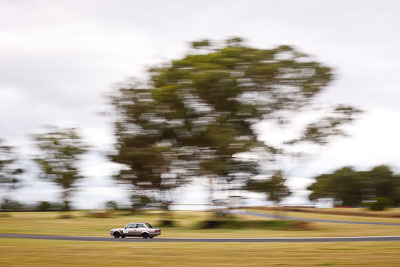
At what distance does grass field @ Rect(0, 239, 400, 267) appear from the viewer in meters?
20.7

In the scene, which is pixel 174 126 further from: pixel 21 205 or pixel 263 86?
pixel 21 205

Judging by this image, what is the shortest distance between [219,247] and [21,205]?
11775cm

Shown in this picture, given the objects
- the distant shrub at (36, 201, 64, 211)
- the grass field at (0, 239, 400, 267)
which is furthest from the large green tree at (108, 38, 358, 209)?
the distant shrub at (36, 201, 64, 211)

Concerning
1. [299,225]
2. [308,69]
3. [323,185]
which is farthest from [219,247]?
[323,185]

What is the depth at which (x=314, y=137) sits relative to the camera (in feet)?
177

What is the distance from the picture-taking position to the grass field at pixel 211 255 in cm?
2070

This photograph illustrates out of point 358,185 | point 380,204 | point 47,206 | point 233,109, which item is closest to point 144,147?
point 233,109

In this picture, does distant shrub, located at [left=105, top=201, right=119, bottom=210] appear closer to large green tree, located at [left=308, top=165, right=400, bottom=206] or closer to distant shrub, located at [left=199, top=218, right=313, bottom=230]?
large green tree, located at [left=308, top=165, right=400, bottom=206]

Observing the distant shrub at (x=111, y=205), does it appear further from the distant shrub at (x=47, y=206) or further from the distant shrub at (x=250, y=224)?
the distant shrub at (x=250, y=224)

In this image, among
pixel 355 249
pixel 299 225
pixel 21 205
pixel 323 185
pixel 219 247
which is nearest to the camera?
pixel 355 249

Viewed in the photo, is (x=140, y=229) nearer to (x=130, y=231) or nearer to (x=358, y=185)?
(x=130, y=231)

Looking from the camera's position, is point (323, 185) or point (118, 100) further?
point (323, 185)

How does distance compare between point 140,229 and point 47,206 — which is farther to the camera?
point 47,206

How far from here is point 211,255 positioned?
23328mm
